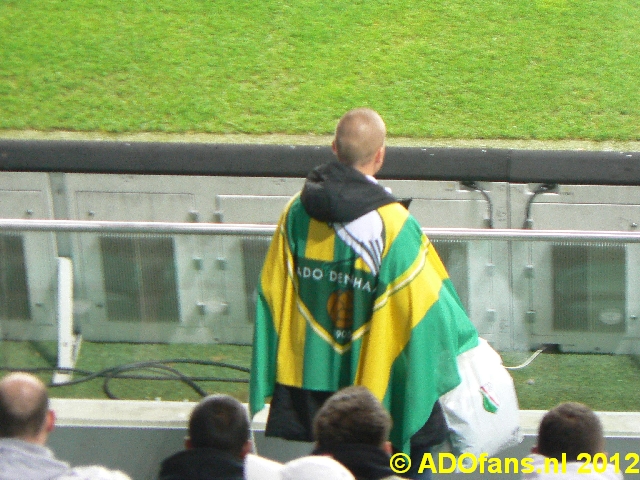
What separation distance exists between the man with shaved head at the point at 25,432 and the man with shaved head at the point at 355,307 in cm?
76

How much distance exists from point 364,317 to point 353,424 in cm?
43

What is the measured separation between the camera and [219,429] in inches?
107

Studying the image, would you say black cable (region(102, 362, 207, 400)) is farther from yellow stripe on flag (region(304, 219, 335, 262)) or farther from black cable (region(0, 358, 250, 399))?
yellow stripe on flag (region(304, 219, 335, 262))

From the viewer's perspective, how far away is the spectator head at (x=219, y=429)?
2.71 metres

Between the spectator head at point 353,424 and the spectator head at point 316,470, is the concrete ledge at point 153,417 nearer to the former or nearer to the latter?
the spectator head at point 353,424

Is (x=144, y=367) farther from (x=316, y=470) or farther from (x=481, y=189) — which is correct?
(x=481, y=189)

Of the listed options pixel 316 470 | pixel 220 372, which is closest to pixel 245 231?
pixel 220 372

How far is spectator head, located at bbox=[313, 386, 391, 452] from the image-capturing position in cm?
260

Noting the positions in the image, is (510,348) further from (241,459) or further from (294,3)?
(294,3)

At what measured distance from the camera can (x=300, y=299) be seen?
3.01m

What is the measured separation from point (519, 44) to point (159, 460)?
321 inches

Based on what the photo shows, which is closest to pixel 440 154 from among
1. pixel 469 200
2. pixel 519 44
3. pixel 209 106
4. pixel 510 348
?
pixel 469 200

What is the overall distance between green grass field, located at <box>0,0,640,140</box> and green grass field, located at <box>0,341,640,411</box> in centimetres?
536

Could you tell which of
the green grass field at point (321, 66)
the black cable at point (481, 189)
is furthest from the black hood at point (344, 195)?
the green grass field at point (321, 66)
